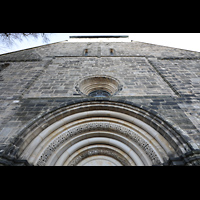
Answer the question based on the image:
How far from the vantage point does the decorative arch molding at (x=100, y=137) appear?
3.70m

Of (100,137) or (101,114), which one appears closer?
(100,137)

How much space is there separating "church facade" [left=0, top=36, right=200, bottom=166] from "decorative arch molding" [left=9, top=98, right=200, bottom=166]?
0.02 meters

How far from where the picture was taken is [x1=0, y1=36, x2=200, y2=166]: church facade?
3748 millimetres

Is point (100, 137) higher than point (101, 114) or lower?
lower

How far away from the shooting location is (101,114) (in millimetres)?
4797

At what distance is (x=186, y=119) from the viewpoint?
4293 millimetres

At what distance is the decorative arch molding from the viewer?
370 centimetres

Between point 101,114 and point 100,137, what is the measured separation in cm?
73

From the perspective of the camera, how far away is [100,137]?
15.3 feet

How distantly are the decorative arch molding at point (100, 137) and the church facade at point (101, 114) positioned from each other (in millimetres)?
21

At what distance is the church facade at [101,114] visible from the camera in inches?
148
